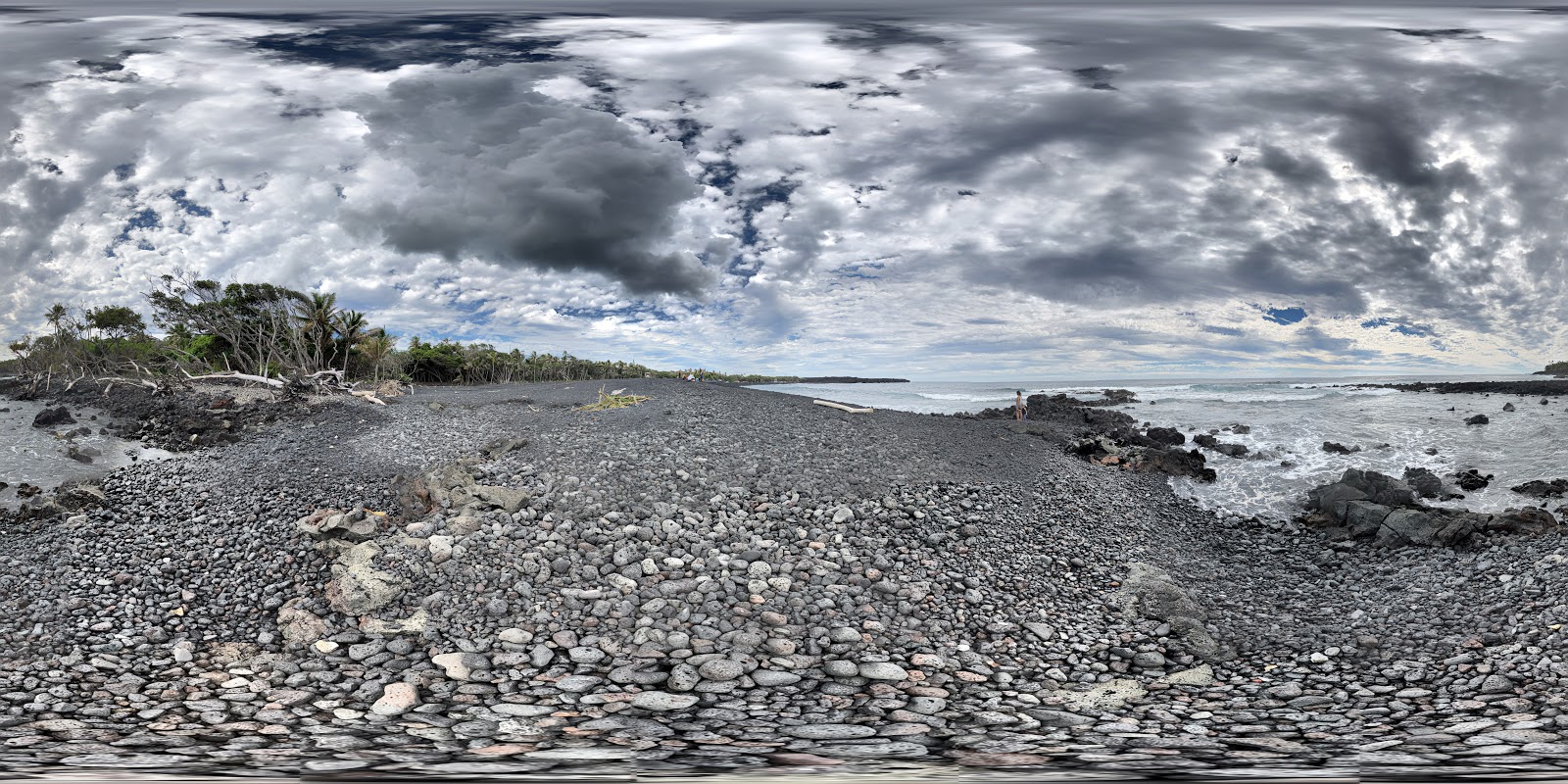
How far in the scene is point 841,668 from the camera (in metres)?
4.19

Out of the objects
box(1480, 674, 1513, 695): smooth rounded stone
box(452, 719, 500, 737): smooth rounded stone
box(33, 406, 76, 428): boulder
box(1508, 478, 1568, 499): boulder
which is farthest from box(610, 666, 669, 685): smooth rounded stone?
box(33, 406, 76, 428): boulder

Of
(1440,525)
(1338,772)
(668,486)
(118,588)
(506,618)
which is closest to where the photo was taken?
(1338,772)

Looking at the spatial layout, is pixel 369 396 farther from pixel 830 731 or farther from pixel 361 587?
pixel 830 731

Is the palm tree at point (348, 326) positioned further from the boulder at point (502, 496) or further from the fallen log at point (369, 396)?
the boulder at point (502, 496)

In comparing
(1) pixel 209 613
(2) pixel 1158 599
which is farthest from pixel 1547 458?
(1) pixel 209 613

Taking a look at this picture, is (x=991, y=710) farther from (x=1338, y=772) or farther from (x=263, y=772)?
(x=263, y=772)

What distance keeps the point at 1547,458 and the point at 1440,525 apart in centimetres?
877

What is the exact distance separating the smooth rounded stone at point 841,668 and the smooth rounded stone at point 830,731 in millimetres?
830

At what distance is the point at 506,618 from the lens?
4.74 meters

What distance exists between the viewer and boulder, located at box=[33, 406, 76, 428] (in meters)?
13.9

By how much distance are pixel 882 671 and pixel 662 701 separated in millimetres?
1391

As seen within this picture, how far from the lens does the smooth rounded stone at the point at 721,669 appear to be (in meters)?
4.02

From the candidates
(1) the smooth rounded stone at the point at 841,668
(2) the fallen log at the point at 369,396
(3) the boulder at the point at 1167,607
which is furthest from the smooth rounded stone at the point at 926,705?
(2) the fallen log at the point at 369,396

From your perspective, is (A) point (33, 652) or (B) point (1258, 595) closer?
(A) point (33, 652)
